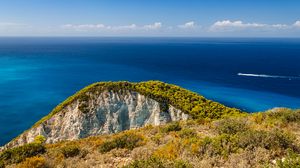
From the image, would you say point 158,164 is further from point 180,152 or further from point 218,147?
point 218,147

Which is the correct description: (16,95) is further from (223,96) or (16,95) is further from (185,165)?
(185,165)

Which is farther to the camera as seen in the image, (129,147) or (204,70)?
(204,70)

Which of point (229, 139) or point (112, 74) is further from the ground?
point (229, 139)

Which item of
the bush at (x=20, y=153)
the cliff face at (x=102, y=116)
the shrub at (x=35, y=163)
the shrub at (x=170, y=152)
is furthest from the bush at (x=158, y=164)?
the cliff face at (x=102, y=116)

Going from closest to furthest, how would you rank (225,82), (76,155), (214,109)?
(76,155), (214,109), (225,82)

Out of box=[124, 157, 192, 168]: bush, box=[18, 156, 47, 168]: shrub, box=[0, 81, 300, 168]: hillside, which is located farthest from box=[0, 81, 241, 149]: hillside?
box=[124, 157, 192, 168]: bush

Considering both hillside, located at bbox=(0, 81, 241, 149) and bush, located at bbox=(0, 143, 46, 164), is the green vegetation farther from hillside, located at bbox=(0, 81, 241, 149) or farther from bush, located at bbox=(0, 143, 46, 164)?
bush, located at bbox=(0, 143, 46, 164)

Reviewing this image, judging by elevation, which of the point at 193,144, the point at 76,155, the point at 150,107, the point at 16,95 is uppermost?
the point at 193,144

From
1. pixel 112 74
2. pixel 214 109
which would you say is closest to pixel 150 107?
pixel 214 109
